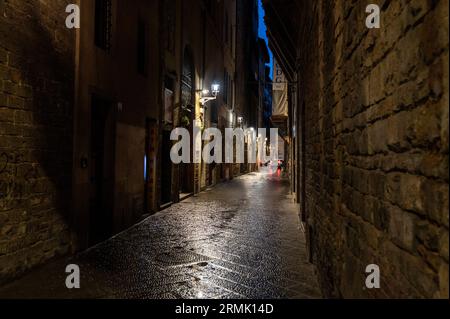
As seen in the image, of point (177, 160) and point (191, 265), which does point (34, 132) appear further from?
point (177, 160)

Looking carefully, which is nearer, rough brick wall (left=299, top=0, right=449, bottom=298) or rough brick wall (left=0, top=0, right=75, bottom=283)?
rough brick wall (left=299, top=0, right=449, bottom=298)

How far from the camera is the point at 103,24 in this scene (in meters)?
6.69

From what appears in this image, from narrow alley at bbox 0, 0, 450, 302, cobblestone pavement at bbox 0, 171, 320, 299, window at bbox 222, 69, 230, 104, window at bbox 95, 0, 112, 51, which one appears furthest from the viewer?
window at bbox 222, 69, 230, 104

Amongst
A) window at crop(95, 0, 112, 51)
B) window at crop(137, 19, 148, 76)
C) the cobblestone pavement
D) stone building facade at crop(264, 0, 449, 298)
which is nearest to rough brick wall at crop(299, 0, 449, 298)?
stone building facade at crop(264, 0, 449, 298)

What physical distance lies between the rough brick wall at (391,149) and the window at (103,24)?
4.74m

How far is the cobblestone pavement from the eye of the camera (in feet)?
13.1

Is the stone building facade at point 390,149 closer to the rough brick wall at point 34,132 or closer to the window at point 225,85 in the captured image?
the rough brick wall at point 34,132

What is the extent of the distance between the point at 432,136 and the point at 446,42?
35 centimetres

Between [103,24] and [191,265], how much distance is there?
4.74m

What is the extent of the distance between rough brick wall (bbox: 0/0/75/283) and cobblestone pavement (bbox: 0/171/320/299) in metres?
0.49

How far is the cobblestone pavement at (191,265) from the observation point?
3.99 metres

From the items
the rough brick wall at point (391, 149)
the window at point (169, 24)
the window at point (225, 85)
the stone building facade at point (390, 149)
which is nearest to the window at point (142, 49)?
the window at point (169, 24)

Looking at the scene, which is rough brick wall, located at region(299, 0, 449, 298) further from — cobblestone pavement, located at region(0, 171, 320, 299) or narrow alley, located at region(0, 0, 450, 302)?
cobblestone pavement, located at region(0, 171, 320, 299)

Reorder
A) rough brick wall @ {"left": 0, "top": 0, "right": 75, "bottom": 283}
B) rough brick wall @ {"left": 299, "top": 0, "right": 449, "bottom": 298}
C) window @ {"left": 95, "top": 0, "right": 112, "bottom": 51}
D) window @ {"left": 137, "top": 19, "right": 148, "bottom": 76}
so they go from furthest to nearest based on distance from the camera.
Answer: window @ {"left": 137, "top": 19, "right": 148, "bottom": 76} < window @ {"left": 95, "top": 0, "right": 112, "bottom": 51} < rough brick wall @ {"left": 0, "top": 0, "right": 75, "bottom": 283} < rough brick wall @ {"left": 299, "top": 0, "right": 449, "bottom": 298}
